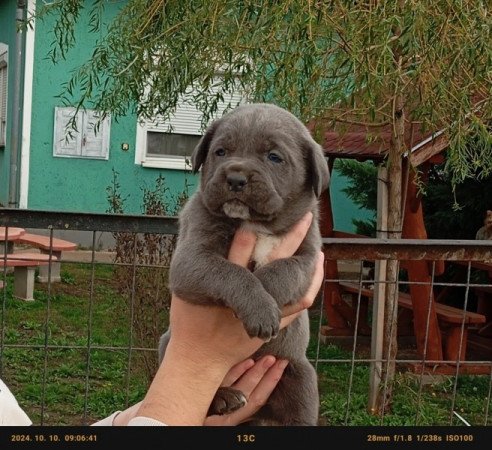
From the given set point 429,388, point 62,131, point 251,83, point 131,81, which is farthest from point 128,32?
point 62,131

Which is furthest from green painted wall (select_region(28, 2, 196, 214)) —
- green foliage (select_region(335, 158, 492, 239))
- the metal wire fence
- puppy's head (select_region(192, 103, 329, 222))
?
puppy's head (select_region(192, 103, 329, 222))

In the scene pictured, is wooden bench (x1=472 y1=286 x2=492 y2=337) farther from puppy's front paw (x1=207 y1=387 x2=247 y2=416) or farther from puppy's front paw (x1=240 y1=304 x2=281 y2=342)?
puppy's front paw (x1=240 y1=304 x2=281 y2=342)

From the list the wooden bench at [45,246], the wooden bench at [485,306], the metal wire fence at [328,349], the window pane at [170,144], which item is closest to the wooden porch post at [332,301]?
the metal wire fence at [328,349]

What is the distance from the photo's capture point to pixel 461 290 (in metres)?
10.0

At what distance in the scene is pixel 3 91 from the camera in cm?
1502

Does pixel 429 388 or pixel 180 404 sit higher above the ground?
pixel 180 404

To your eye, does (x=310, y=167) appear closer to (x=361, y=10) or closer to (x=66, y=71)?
(x=361, y=10)

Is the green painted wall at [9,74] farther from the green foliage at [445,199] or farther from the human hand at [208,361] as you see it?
the human hand at [208,361]

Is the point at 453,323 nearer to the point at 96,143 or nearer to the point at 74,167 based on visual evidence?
the point at 96,143

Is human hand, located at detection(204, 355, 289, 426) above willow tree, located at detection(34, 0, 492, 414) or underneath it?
underneath

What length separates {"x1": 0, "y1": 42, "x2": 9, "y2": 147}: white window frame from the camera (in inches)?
569

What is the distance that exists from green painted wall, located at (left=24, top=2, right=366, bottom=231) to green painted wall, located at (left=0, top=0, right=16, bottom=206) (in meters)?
0.63

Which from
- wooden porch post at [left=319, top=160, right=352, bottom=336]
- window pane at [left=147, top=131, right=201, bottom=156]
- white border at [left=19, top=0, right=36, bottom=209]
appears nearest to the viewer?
wooden porch post at [left=319, top=160, right=352, bottom=336]

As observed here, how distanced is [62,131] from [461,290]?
7124mm
